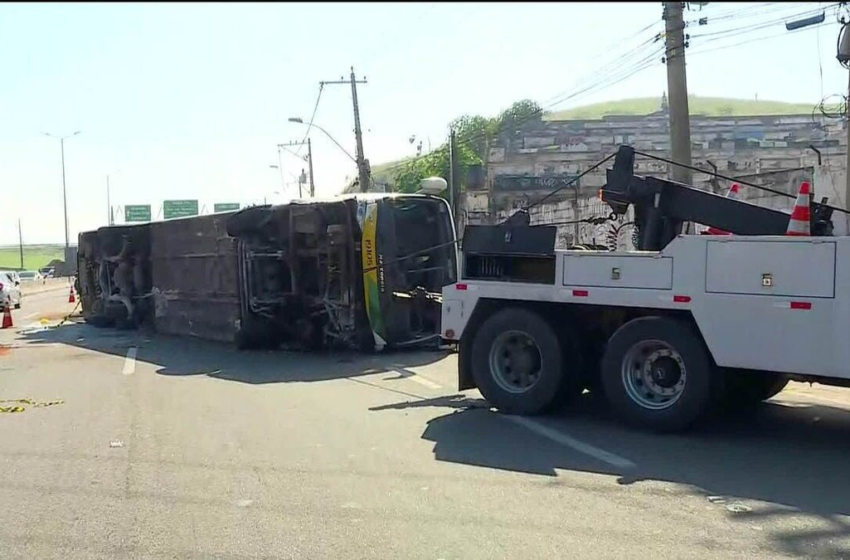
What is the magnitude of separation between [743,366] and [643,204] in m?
2.15

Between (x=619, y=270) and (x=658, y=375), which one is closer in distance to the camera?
(x=658, y=375)

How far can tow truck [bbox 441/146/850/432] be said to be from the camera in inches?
300

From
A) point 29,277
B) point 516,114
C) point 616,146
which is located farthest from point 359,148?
point 29,277

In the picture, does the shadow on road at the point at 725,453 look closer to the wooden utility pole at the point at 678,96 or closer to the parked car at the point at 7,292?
the wooden utility pole at the point at 678,96

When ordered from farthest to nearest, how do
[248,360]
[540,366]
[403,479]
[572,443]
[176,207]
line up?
[176,207] < [248,360] < [540,366] < [572,443] < [403,479]

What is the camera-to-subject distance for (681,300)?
8227 millimetres

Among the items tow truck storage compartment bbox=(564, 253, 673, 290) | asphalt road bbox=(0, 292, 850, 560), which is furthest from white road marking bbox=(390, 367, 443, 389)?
tow truck storage compartment bbox=(564, 253, 673, 290)

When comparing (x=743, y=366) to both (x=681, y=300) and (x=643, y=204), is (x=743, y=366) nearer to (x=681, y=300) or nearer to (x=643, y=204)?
(x=681, y=300)

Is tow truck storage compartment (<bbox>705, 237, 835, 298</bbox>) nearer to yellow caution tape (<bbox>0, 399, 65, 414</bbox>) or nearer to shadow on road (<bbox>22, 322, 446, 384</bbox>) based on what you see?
shadow on road (<bbox>22, 322, 446, 384</bbox>)

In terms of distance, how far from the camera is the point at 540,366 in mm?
9367

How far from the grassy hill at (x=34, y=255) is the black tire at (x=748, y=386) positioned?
12510 centimetres

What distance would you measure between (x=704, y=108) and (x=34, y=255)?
10329 cm

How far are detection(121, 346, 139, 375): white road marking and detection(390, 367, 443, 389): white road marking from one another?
163 inches

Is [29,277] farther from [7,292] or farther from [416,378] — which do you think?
[416,378]
